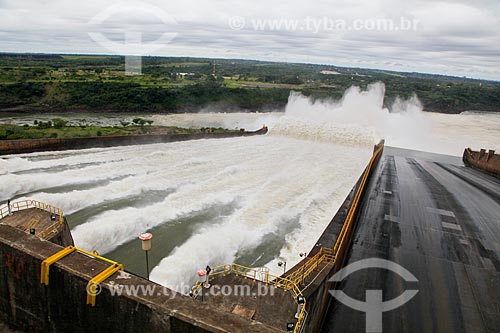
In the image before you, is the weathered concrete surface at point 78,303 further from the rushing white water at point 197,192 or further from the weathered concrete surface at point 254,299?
the rushing white water at point 197,192

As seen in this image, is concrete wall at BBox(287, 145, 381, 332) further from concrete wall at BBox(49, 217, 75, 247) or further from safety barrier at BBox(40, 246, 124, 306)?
concrete wall at BBox(49, 217, 75, 247)

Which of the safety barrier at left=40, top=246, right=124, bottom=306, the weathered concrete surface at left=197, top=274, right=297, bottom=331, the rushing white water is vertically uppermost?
the safety barrier at left=40, top=246, right=124, bottom=306

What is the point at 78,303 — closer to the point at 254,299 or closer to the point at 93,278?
the point at 93,278

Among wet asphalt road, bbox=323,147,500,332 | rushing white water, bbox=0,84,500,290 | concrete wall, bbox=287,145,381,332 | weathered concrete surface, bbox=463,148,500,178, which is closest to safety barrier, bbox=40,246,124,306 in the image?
concrete wall, bbox=287,145,381,332

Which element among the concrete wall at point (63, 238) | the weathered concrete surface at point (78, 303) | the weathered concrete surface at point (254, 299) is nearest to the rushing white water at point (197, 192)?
the concrete wall at point (63, 238)

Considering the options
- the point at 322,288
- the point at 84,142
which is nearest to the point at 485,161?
the point at 322,288
